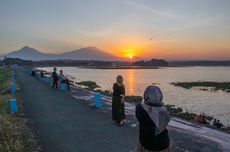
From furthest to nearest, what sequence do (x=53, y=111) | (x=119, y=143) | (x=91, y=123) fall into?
(x=53, y=111)
(x=91, y=123)
(x=119, y=143)

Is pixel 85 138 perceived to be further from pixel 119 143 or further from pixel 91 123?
pixel 91 123

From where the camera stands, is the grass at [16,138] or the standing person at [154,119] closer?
the standing person at [154,119]

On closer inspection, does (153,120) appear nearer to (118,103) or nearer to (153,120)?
(153,120)

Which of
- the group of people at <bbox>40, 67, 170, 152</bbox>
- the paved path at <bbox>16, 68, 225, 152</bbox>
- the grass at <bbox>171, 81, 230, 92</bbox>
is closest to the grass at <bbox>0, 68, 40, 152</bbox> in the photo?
the paved path at <bbox>16, 68, 225, 152</bbox>

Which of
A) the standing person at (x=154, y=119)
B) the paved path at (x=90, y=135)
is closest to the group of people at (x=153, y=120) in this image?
the standing person at (x=154, y=119)

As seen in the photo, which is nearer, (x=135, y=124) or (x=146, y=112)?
(x=146, y=112)

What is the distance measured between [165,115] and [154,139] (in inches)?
16.9

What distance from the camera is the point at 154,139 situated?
4.48 m

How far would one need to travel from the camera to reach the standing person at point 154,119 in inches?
172

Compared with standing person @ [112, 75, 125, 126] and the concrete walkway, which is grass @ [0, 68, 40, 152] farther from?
standing person @ [112, 75, 125, 126]

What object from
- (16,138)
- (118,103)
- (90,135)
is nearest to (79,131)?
(90,135)

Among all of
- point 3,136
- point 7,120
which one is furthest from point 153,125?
point 7,120

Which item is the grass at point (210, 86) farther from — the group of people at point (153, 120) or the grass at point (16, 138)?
the group of people at point (153, 120)

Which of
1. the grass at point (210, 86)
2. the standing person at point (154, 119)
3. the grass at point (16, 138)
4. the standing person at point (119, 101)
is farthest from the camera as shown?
the grass at point (210, 86)
